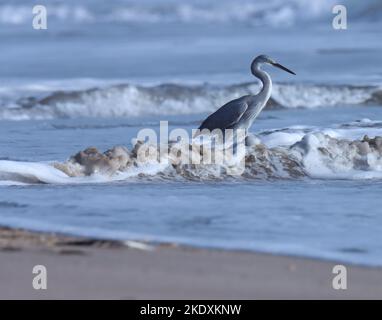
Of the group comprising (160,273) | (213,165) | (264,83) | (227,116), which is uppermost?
(264,83)

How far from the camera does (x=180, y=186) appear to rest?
8.70m

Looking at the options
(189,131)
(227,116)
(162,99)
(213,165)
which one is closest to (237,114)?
(227,116)

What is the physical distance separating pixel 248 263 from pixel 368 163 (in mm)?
3528

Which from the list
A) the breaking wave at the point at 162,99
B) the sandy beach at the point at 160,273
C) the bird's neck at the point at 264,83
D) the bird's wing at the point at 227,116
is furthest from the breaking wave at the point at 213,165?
the breaking wave at the point at 162,99

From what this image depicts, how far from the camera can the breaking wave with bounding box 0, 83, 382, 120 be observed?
50.8 feet

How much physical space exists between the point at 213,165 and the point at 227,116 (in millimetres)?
1895

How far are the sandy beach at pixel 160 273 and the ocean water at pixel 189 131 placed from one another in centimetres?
24

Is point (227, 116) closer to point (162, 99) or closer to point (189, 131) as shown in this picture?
point (189, 131)

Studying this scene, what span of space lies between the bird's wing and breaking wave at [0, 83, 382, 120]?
412 centimetres

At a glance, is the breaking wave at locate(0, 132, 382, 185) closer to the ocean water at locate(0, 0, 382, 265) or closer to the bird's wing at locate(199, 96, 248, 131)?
the ocean water at locate(0, 0, 382, 265)

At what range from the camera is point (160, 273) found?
5.83m

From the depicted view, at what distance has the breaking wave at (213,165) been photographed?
891 centimetres

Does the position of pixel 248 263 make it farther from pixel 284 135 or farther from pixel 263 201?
pixel 284 135
